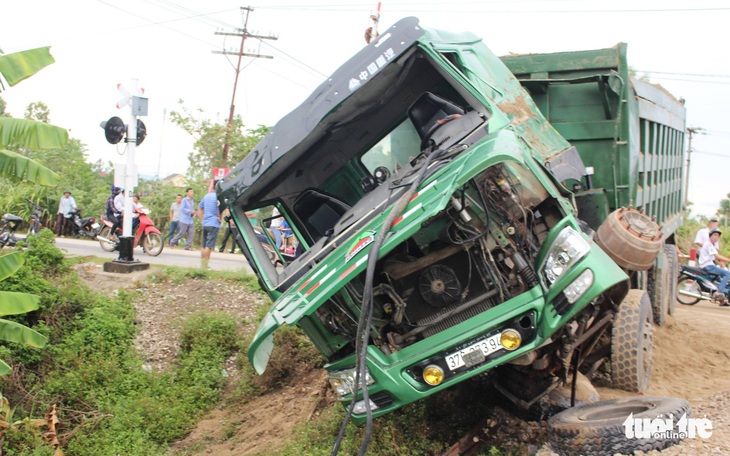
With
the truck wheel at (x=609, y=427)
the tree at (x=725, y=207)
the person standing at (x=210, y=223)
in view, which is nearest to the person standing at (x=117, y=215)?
the person standing at (x=210, y=223)

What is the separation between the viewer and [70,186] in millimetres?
25094

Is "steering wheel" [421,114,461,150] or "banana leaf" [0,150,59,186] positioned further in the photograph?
"banana leaf" [0,150,59,186]

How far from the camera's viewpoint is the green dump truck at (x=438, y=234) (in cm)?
383

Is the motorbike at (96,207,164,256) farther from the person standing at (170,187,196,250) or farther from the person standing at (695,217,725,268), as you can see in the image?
the person standing at (695,217,725,268)

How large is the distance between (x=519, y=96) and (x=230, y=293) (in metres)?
4.55

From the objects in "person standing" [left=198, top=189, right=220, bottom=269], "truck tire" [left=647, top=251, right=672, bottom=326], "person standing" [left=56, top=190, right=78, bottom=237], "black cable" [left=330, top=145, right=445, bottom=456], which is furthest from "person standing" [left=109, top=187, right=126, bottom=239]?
"black cable" [left=330, top=145, right=445, bottom=456]

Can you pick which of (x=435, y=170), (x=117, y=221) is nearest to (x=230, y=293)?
(x=435, y=170)

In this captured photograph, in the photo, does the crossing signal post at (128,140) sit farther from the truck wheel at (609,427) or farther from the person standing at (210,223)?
the truck wheel at (609,427)

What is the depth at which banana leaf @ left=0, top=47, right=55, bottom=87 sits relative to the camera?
500 cm

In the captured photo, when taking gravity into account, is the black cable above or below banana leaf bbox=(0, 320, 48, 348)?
above

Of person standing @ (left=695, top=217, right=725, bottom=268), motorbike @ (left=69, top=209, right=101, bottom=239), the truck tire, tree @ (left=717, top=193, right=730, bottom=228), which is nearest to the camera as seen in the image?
the truck tire

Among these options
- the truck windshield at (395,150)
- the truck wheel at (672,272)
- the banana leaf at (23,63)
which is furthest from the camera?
the truck wheel at (672,272)

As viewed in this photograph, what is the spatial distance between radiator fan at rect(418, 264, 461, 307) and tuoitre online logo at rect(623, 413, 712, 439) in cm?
131

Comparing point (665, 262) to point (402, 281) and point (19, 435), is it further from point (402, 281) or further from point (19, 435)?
point (19, 435)
